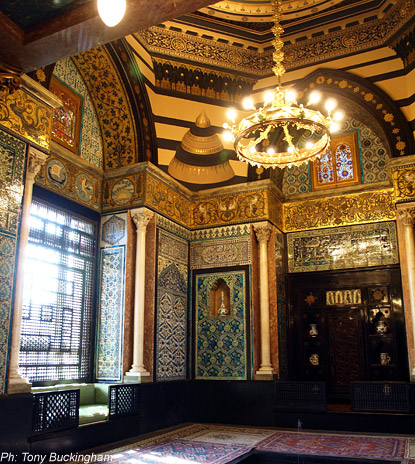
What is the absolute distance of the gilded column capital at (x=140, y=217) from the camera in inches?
304

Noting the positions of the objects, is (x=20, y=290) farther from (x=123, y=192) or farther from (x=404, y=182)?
(x=404, y=182)

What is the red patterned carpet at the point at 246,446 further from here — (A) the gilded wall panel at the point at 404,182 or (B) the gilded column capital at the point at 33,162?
(A) the gilded wall panel at the point at 404,182

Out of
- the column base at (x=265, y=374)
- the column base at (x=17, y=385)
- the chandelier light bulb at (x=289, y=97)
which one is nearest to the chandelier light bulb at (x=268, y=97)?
the chandelier light bulb at (x=289, y=97)

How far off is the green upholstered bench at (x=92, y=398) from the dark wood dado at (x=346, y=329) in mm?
3492

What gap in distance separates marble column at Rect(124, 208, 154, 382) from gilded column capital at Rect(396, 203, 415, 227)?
3.97 meters

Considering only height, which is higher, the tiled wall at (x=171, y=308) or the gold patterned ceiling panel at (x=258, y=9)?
the gold patterned ceiling panel at (x=258, y=9)

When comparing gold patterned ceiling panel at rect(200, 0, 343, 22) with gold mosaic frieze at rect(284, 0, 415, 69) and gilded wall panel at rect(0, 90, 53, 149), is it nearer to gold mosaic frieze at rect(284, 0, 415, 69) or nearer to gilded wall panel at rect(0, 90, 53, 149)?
gold mosaic frieze at rect(284, 0, 415, 69)

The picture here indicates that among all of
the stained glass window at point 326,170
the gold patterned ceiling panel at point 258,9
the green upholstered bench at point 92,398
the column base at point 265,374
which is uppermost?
the gold patterned ceiling panel at point 258,9

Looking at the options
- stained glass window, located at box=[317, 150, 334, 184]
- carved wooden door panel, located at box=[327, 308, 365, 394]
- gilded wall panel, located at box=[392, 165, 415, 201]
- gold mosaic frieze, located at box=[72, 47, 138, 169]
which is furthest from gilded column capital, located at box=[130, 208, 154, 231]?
gilded wall panel, located at box=[392, 165, 415, 201]

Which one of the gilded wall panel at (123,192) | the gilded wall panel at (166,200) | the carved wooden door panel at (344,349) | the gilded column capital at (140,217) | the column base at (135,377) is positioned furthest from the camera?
the carved wooden door panel at (344,349)

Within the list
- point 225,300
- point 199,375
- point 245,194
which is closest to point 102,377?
point 199,375

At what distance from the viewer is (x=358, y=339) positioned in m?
8.59

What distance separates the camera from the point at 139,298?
746cm

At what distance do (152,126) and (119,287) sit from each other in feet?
9.26
